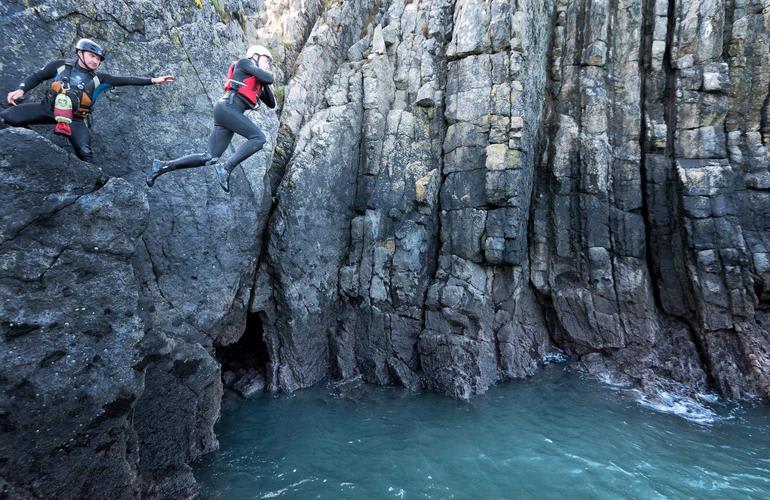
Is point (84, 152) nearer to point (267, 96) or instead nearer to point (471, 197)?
point (267, 96)

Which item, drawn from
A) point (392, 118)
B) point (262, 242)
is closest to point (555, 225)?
point (392, 118)

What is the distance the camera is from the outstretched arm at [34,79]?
6750mm

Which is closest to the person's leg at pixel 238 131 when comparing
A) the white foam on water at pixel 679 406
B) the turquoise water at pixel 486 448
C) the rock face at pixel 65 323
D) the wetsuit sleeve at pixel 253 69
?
the wetsuit sleeve at pixel 253 69

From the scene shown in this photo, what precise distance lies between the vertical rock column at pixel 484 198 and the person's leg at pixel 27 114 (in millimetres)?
10050

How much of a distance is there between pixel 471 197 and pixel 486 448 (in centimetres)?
719

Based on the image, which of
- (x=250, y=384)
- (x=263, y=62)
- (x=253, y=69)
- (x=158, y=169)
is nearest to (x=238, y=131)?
(x=253, y=69)

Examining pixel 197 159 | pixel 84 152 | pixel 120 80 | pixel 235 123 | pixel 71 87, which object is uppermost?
pixel 120 80

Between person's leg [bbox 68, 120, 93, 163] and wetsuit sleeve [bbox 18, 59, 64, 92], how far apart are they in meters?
0.77

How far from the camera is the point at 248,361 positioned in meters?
13.5

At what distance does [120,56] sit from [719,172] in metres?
16.2

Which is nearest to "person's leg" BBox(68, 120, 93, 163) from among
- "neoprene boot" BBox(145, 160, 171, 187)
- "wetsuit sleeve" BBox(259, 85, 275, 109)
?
"neoprene boot" BBox(145, 160, 171, 187)

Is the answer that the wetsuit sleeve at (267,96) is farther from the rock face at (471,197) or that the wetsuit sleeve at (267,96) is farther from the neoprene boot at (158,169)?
the rock face at (471,197)

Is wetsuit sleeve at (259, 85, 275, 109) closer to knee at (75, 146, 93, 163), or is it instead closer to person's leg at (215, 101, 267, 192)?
person's leg at (215, 101, 267, 192)

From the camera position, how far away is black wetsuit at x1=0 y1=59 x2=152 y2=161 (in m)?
6.98
